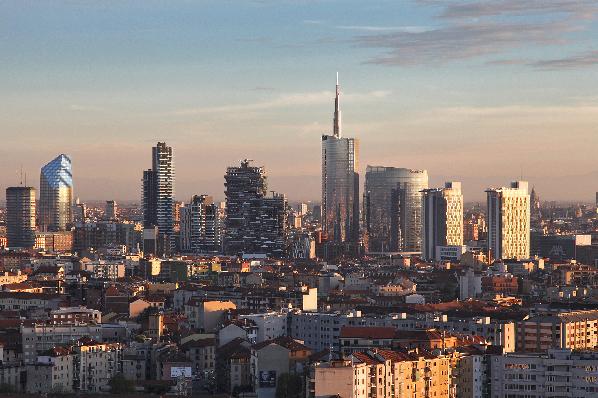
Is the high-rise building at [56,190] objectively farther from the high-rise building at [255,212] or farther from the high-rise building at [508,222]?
the high-rise building at [508,222]

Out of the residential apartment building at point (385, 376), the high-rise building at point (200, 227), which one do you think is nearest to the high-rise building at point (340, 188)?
the high-rise building at point (200, 227)

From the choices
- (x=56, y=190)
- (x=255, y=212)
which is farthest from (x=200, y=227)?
(x=56, y=190)

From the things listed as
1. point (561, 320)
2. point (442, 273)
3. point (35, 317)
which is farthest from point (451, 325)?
point (442, 273)

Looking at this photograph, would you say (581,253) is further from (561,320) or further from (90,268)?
(561,320)

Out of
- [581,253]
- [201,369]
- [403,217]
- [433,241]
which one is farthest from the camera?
[403,217]

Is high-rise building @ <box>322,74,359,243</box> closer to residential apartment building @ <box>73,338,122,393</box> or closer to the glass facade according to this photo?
the glass facade

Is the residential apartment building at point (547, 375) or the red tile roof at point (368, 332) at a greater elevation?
the red tile roof at point (368, 332)
